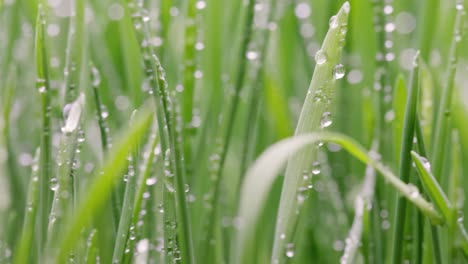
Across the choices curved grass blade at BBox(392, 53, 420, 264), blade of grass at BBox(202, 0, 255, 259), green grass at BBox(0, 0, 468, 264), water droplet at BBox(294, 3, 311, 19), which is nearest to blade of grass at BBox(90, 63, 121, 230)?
green grass at BBox(0, 0, 468, 264)

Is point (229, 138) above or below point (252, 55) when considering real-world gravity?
below

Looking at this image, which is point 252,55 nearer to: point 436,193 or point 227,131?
point 227,131

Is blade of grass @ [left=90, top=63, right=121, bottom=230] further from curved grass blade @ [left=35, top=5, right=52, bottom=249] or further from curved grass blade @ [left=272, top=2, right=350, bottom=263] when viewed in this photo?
curved grass blade @ [left=272, top=2, right=350, bottom=263]

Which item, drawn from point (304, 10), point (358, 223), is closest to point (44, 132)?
point (358, 223)

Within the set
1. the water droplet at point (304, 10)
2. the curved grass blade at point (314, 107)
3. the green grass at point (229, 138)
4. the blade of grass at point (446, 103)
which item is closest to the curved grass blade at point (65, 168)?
the green grass at point (229, 138)

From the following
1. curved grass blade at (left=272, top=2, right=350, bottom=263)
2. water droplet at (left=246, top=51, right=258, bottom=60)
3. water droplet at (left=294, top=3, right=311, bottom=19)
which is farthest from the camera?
water droplet at (left=294, top=3, right=311, bottom=19)

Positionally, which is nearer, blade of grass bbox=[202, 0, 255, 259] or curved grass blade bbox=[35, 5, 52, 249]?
curved grass blade bbox=[35, 5, 52, 249]

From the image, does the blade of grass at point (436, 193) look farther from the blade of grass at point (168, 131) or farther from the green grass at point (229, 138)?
the blade of grass at point (168, 131)
